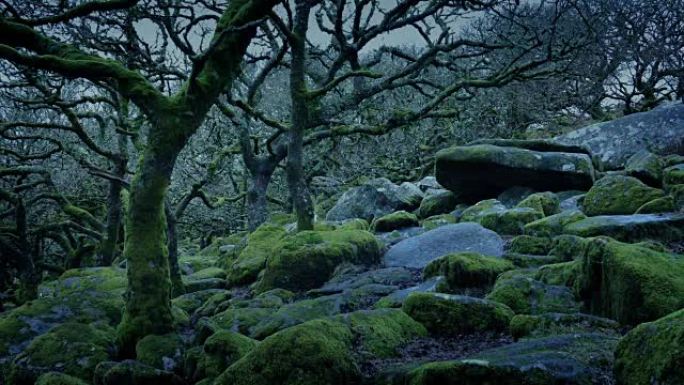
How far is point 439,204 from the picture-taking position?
1595 cm

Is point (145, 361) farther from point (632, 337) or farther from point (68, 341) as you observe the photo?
point (632, 337)

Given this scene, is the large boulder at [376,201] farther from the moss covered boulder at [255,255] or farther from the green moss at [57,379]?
the green moss at [57,379]

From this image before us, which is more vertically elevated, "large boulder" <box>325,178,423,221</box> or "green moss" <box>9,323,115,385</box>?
"large boulder" <box>325,178,423,221</box>

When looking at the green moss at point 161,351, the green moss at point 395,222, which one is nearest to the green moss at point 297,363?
the green moss at point 161,351

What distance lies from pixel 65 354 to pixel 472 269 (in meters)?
5.98

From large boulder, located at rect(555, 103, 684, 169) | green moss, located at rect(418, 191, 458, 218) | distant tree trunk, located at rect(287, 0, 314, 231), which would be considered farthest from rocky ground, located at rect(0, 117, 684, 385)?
large boulder, located at rect(555, 103, 684, 169)

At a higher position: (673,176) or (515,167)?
(515,167)

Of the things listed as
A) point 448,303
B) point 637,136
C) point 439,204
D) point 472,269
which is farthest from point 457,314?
point 637,136

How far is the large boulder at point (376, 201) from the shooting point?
17734 millimetres

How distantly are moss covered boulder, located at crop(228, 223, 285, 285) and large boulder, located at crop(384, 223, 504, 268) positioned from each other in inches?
109

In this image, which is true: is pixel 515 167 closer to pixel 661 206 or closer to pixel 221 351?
pixel 661 206

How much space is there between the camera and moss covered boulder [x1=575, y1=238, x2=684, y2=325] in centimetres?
522

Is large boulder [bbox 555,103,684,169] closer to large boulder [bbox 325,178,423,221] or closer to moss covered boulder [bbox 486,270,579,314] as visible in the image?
large boulder [bbox 325,178,423,221]

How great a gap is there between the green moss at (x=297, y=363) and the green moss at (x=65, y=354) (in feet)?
10.6
